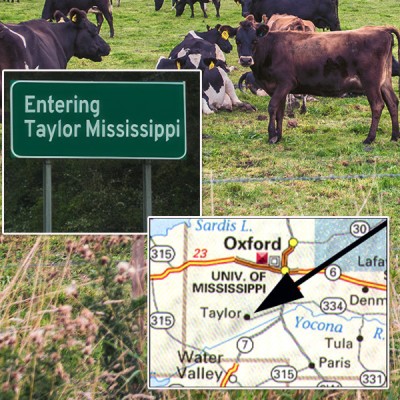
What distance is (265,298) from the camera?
3977 millimetres

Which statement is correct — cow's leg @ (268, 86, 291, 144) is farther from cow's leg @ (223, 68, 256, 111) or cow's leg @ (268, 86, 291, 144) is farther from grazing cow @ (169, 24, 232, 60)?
grazing cow @ (169, 24, 232, 60)

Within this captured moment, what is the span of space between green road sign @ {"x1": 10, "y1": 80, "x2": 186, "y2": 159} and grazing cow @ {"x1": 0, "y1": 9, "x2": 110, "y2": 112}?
1040cm

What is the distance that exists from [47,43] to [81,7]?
35.8ft

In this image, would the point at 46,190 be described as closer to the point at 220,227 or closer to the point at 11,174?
the point at 11,174

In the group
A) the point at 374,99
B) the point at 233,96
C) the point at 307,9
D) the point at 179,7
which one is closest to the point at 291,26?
the point at 233,96

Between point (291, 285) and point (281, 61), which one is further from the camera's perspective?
point (281, 61)

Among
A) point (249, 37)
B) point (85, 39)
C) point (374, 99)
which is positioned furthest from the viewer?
point (85, 39)

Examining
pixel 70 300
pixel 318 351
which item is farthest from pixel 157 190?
pixel 70 300

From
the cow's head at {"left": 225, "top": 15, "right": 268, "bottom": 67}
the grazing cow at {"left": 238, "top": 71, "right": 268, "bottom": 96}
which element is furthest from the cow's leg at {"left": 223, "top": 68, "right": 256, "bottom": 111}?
the cow's head at {"left": 225, "top": 15, "right": 268, "bottom": 67}

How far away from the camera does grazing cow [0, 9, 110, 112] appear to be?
14.4 metres

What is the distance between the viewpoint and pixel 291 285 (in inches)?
157

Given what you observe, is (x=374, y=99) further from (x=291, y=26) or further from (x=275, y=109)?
(x=291, y=26)

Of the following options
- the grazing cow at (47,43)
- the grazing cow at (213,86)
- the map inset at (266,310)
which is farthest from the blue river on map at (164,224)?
the grazing cow at (213,86)

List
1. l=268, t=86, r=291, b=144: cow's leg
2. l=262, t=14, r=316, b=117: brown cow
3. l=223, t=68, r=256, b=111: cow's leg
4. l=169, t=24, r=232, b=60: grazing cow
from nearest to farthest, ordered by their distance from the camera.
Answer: l=268, t=86, r=291, b=144: cow's leg, l=262, t=14, r=316, b=117: brown cow, l=223, t=68, r=256, b=111: cow's leg, l=169, t=24, r=232, b=60: grazing cow
